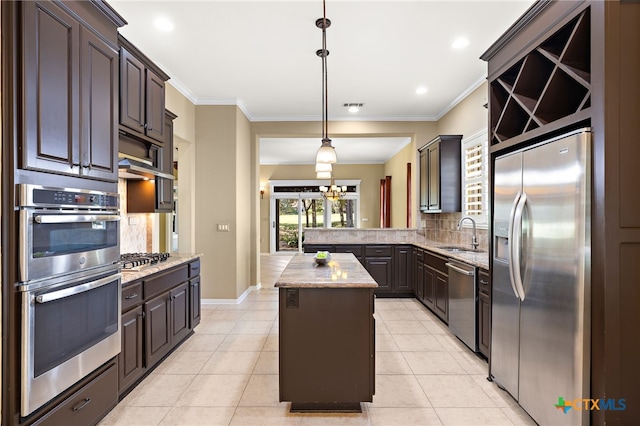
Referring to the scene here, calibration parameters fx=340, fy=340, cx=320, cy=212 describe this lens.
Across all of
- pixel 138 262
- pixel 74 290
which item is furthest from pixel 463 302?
pixel 74 290

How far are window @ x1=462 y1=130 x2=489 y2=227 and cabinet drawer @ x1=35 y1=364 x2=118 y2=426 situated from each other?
3948mm

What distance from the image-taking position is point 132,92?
268 cm

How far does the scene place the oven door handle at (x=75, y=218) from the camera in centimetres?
160

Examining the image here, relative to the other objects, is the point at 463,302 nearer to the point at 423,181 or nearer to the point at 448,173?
the point at 448,173

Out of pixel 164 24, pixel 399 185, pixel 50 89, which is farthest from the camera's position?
pixel 399 185

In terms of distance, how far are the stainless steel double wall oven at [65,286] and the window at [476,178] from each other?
3.87 m

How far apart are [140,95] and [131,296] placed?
5.33ft

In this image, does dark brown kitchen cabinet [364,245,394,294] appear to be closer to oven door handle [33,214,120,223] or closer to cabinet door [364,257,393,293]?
cabinet door [364,257,393,293]

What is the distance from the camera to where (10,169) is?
4.91ft

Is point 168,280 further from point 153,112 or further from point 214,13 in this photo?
point 214,13

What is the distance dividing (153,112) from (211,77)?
53.3 inches

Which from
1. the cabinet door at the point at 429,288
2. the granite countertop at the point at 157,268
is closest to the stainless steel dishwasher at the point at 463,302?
the cabinet door at the point at 429,288

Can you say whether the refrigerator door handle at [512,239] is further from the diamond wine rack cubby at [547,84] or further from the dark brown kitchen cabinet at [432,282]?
the dark brown kitchen cabinet at [432,282]

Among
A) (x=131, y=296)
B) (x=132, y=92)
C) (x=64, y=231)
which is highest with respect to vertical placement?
(x=132, y=92)
